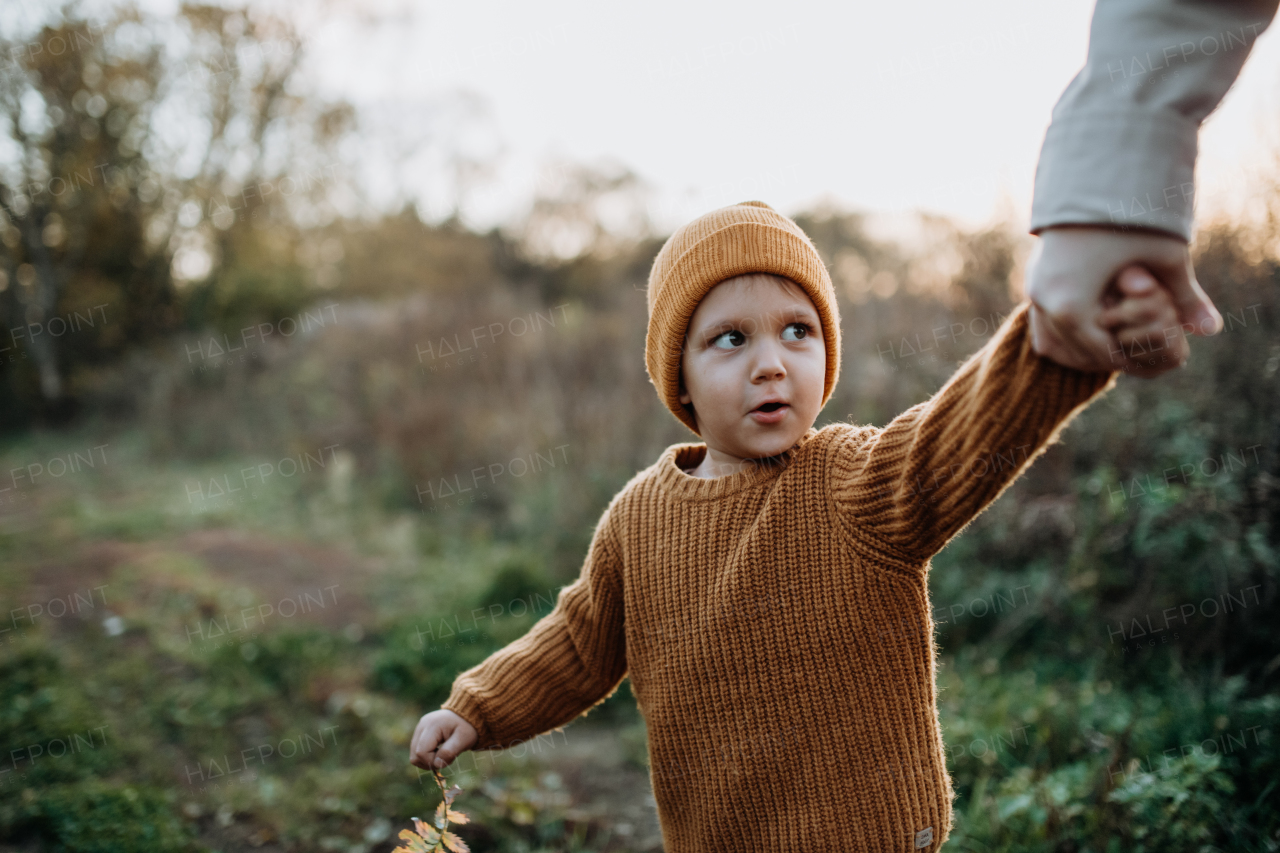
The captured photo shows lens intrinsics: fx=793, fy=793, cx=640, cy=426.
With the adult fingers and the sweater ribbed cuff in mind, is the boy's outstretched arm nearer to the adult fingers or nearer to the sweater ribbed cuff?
the sweater ribbed cuff

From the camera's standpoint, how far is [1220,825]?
230cm

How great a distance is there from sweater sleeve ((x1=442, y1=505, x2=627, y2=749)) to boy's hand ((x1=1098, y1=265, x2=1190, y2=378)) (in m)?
1.12

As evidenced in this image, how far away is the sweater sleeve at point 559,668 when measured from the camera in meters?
1.83

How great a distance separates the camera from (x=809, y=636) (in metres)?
1.46

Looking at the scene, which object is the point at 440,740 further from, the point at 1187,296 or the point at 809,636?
the point at 1187,296

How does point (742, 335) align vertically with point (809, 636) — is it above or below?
above

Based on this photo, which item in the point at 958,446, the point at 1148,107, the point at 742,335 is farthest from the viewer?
the point at 742,335

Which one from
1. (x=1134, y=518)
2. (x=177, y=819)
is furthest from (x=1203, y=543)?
(x=177, y=819)

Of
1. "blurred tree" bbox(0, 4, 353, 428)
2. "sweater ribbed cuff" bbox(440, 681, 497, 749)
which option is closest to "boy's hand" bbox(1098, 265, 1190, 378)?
"sweater ribbed cuff" bbox(440, 681, 497, 749)

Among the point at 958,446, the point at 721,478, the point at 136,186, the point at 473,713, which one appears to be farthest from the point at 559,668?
the point at 136,186

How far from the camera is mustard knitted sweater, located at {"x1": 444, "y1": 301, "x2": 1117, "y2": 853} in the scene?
1.35 metres

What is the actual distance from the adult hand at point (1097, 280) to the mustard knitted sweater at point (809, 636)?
0.71 ft

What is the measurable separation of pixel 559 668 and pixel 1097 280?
1390 mm

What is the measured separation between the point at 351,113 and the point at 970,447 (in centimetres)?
1571
